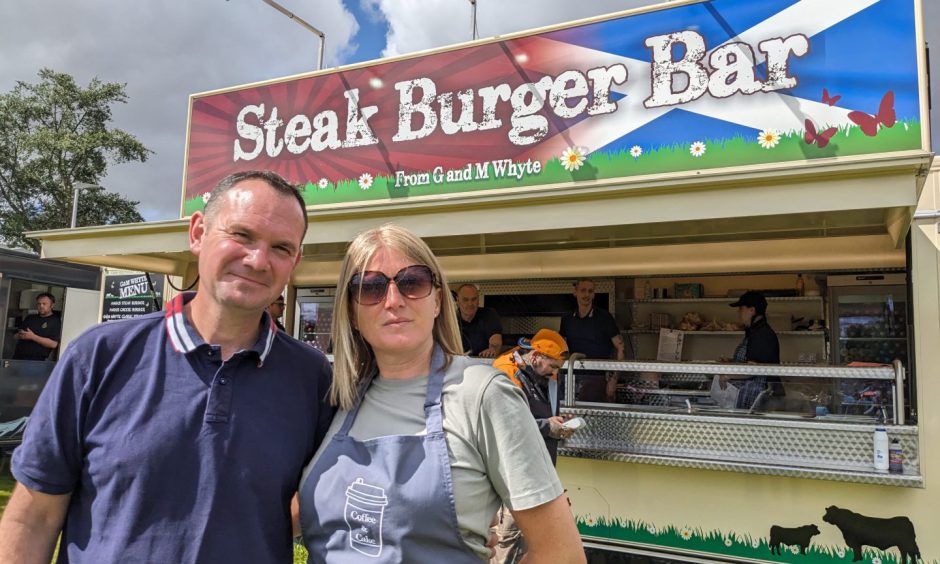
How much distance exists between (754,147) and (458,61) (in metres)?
2.47

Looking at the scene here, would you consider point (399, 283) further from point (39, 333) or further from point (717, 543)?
point (39, 333)

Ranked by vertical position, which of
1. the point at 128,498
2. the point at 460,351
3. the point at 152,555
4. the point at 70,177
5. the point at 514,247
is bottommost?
the point at 152,555

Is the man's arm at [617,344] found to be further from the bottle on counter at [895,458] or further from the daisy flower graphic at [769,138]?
the bottle on counter at [895,458]

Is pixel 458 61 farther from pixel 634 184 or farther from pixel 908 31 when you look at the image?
pixel 908 31

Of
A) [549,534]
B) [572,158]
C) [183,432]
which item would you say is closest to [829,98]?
[572,158]

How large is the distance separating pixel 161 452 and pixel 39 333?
23.6ft

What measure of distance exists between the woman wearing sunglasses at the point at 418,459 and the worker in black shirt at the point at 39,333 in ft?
23.4

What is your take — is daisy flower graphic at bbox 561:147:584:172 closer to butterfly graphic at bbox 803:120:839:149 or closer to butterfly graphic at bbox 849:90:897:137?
butterfly graphic at bbox 803:120:839:149

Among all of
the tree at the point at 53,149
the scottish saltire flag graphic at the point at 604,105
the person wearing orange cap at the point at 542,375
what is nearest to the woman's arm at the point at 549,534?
the person wearing orange cap at the point at 542,375

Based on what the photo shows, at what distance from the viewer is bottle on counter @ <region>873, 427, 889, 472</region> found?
3400 millimetres

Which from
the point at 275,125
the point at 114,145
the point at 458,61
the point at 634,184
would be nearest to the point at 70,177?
the point at 114,145

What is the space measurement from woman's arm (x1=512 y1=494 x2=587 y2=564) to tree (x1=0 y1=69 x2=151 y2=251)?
97.2 ft

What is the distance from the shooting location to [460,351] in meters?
1.62

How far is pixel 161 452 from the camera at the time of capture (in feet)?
4.33
